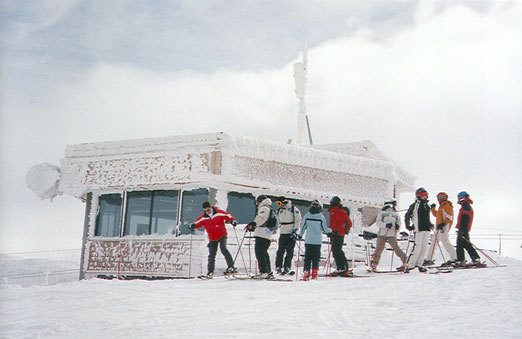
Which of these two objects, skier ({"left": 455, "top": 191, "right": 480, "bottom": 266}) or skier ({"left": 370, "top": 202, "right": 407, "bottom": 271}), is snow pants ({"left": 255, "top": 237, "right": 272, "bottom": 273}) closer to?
skier ({"left": 370, "top": 202, "right": 407, "bottom": 271})

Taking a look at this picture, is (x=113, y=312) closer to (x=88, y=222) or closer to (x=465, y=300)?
(x=465, y=300)

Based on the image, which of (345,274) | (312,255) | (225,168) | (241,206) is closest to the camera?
(312,255)

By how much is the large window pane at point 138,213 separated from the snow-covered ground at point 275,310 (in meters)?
7.77

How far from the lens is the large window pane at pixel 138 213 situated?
17859 millimetres

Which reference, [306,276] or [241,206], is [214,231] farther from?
[241,206]

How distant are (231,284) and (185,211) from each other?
6.82 meters

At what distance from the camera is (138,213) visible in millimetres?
18062

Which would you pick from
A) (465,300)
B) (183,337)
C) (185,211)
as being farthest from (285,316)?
(185,211)

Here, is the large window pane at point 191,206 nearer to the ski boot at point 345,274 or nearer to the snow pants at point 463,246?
the ski boot at point 345,274

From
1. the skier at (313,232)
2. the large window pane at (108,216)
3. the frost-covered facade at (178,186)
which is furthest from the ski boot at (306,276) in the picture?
the large window pane at (108,216)

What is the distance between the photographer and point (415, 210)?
12352mm

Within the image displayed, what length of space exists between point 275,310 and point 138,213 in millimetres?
11706

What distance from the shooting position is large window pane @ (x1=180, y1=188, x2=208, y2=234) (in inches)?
676

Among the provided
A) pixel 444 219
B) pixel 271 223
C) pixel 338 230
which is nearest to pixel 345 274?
pixel 338 230
